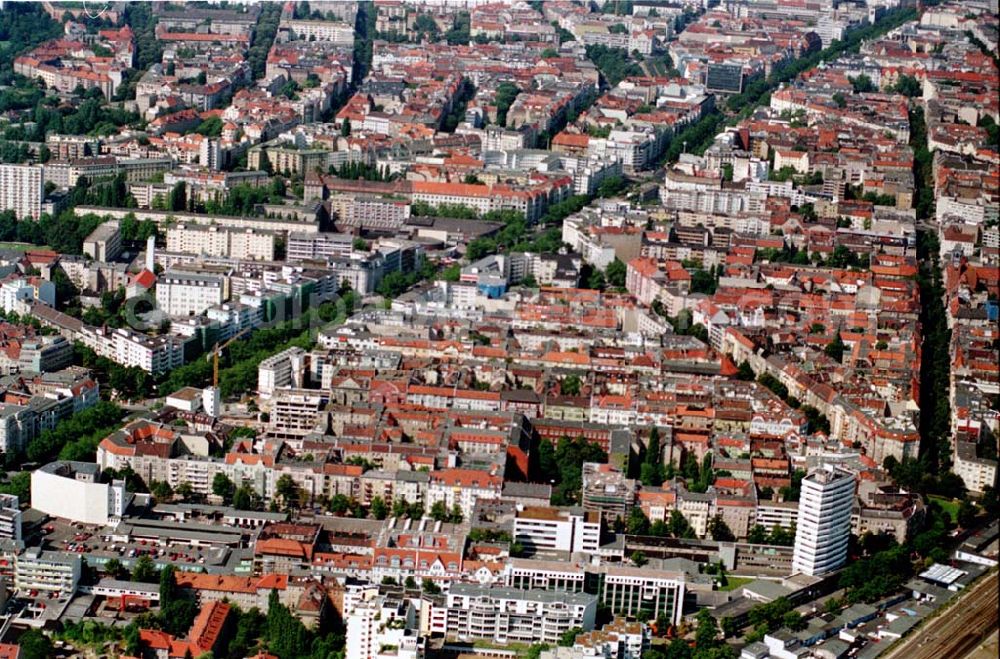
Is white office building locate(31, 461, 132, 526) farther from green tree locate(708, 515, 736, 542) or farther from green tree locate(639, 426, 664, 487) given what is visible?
green tree locate(708, 515, 736, 542)

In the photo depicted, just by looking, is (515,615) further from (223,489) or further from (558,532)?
(223,489)

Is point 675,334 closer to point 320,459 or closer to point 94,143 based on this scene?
point 320,459

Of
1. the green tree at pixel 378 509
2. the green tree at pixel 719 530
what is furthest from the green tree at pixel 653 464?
the green tree at pixel 378 509

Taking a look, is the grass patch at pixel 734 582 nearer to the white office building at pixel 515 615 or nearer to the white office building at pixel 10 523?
the white office building at pixel 515 615

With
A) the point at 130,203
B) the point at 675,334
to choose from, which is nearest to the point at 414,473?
the point at 675,334

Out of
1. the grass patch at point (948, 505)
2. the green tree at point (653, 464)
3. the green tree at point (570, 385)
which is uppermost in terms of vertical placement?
the green tree at point (570, 385)

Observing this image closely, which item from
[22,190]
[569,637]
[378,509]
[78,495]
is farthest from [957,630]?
[22,190]

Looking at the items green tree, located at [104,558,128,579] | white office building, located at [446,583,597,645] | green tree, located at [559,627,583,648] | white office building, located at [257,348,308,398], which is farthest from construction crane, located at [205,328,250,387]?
green tree, located at [559,627,583,648]
